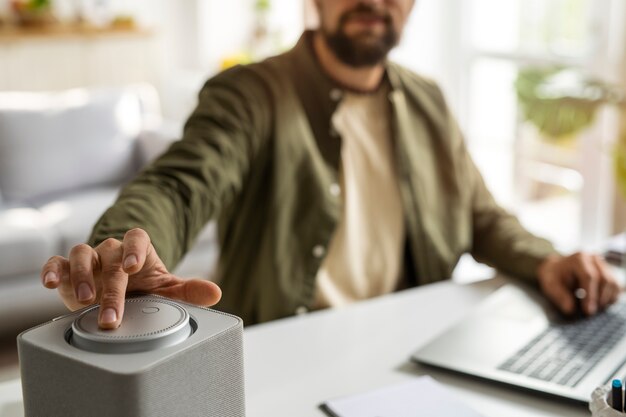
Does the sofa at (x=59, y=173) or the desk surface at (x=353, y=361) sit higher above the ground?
the desk surface at (x=353, y=361)

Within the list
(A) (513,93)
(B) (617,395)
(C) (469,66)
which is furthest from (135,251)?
(C) (469,66)

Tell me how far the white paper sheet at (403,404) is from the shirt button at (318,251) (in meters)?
0.53

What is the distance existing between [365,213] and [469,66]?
261cm

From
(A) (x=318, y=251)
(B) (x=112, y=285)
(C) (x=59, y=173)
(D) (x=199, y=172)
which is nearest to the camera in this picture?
(B) (x=112, y=285)

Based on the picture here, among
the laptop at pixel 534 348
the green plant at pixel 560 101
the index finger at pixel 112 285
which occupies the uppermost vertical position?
the index finger at pixel 112 285

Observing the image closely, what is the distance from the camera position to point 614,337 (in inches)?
47.7

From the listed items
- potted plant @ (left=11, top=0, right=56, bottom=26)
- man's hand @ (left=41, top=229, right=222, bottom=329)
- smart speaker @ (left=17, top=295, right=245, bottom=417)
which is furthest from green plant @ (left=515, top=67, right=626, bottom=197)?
potted plant @ (left=11, top=0, right=56, bottom=26)

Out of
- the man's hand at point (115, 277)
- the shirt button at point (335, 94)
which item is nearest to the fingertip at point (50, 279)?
the man's hand at point (115, 277)

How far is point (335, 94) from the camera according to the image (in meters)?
1.64

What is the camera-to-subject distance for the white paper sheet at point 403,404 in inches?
37.4

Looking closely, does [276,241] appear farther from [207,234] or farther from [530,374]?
[207,234]

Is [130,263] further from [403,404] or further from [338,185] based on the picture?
[338,185]

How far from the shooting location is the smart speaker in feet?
2.07

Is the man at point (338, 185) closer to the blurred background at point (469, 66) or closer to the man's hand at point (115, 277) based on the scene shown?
the man's hand at point (115, 277)
